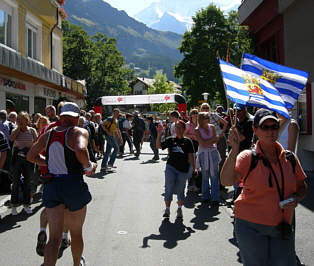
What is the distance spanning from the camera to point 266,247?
109 inches

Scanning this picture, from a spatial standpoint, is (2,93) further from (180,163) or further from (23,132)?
(180,163)

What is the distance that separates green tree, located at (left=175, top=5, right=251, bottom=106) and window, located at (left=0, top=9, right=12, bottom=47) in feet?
75.8

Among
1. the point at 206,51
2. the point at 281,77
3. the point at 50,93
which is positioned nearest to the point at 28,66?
the point at 50,93

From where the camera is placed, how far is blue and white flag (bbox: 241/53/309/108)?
392 cm

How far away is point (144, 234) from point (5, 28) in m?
14.0

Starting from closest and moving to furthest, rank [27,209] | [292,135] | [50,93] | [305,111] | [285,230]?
[285,230] < [292,135] < [27,209] < [305,111] < [50,93]

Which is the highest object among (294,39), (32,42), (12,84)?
(32,42)

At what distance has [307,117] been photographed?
1196 centimetres

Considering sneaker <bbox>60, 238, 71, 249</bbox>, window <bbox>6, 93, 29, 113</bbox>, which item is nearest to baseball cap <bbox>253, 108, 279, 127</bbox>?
sneaker <bbox>60, 238, 71, 249</bbox>

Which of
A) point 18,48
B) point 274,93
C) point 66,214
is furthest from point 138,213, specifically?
point 18,48

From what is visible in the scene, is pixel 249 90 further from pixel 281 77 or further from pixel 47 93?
pixel 47 93

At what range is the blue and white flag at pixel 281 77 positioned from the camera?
3.92 meters

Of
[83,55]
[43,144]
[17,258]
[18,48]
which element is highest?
[83,55]

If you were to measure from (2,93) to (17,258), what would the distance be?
40.7 feet
